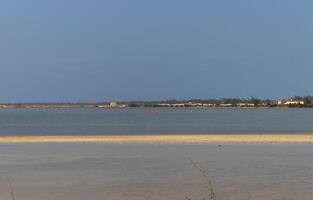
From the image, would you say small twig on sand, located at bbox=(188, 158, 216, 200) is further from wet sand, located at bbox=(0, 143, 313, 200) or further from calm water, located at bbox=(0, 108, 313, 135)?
calm water, located at bbox=(0, 108, 313, 135)

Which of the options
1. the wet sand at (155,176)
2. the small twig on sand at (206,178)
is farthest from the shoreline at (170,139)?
the small twig on sand at (206,178)

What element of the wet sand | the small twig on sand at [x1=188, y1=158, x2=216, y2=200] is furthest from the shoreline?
the small twig on sand at [x1=188, y1=158, x2=216, y2=200]

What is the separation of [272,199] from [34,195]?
407cm

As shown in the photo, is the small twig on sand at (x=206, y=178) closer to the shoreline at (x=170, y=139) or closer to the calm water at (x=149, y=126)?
the shoreline at (x=170, y=139)

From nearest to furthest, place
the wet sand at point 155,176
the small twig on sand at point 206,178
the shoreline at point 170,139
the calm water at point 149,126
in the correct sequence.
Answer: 1. the small twig on sand at point 206,178
2. the wet sand at point 155,176
3. the shoreline at point 170,139
4. the calm water at point 149,126

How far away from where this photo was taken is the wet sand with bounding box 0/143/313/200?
11117 millimetres

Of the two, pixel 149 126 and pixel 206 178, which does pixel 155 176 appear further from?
pixel 149 126

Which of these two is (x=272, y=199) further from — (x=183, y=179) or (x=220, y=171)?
(x=220, y=171)

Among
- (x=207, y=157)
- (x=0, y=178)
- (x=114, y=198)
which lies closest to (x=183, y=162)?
(x=207, y=157)

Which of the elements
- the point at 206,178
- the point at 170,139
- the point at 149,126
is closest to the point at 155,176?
the point at 206,178

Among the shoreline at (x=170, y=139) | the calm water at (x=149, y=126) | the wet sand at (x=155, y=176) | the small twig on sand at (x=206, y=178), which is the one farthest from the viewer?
the calm water at (x=149, y=126)

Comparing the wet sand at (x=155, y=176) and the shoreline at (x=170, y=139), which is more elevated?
the wet sand at (x=155, y=176)

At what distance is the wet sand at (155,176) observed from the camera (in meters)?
11.1

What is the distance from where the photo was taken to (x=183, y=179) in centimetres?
1305
